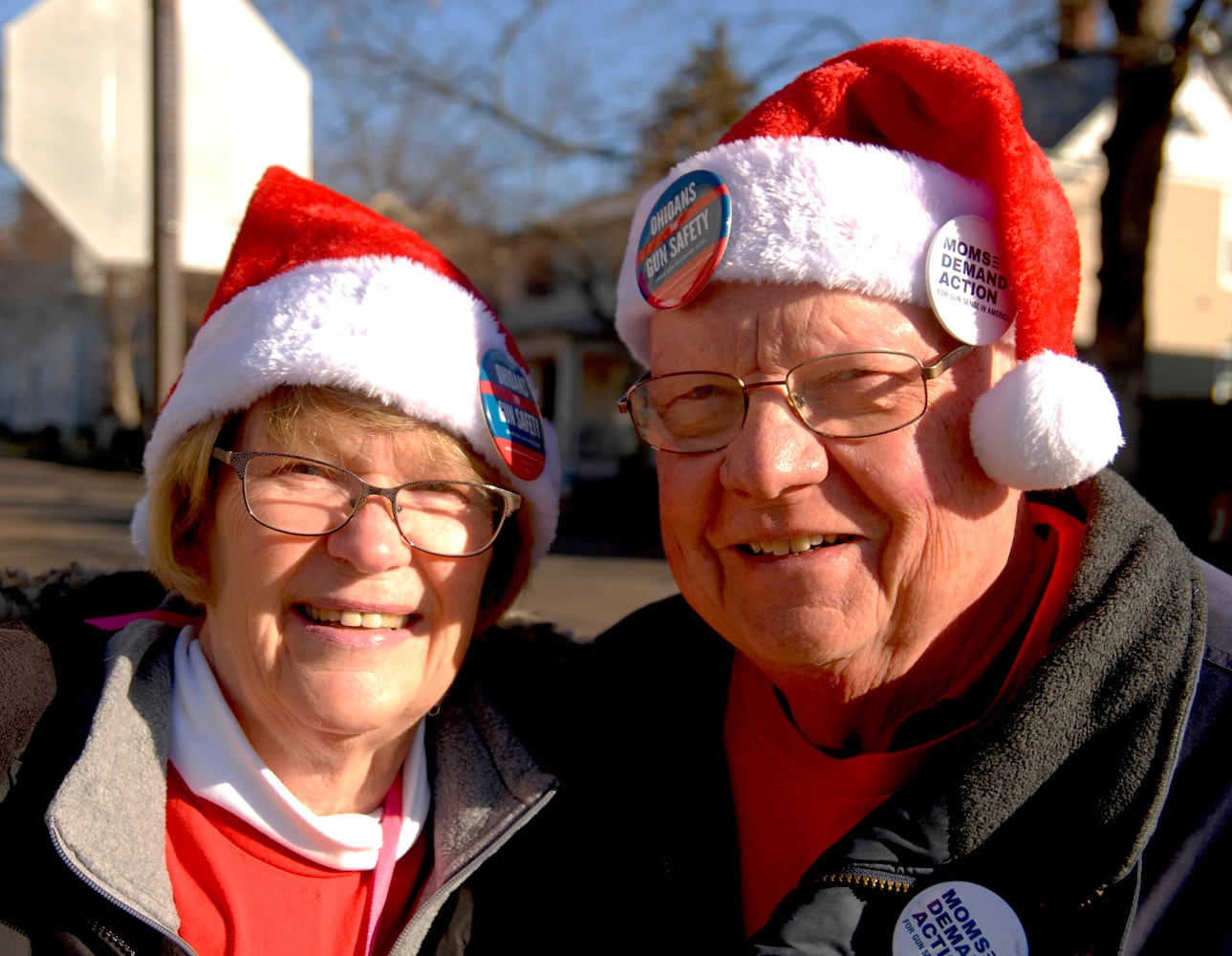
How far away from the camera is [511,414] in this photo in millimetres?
2305

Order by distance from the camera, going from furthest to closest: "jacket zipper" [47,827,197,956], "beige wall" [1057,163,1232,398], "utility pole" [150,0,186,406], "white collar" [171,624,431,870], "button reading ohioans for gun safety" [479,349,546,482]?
1. "beige wall" [1057,163,1232,398]
2. "utility pole" [150,0,186,406]
3. "button reading ohioans for gun safety" [479,349,546,482]
4. "white collar" [171,624,431,870]
5. "jacket zipper" [47,827,197,956]

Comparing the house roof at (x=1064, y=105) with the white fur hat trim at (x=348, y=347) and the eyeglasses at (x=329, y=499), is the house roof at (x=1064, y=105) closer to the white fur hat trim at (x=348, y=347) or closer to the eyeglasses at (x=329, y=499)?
the white fur hat trim at (x=348, y=347)

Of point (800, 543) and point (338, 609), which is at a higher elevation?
point (800, 543)

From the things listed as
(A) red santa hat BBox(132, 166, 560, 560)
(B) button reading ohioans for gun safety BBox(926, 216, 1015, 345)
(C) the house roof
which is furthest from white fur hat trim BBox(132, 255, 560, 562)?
(C) the house roof

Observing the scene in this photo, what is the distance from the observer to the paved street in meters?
9.55

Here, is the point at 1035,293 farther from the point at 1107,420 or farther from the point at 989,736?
the point at 989,736

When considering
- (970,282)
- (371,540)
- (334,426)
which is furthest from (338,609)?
(970,282)

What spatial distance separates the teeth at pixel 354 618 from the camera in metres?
2.05

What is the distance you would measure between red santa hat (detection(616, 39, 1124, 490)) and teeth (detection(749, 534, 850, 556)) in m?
0.30

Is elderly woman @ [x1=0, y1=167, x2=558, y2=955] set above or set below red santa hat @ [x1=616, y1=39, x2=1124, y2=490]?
below

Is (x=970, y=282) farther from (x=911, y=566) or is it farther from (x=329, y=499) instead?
(x=329, y=499)

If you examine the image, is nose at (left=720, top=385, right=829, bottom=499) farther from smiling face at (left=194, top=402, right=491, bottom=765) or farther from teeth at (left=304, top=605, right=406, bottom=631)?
teeth at (left=304, top=605, right=406, bottom=631)

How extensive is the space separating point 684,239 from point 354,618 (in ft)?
3.16

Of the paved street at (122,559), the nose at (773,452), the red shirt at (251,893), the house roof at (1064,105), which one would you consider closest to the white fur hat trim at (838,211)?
the nose at (773,452)
